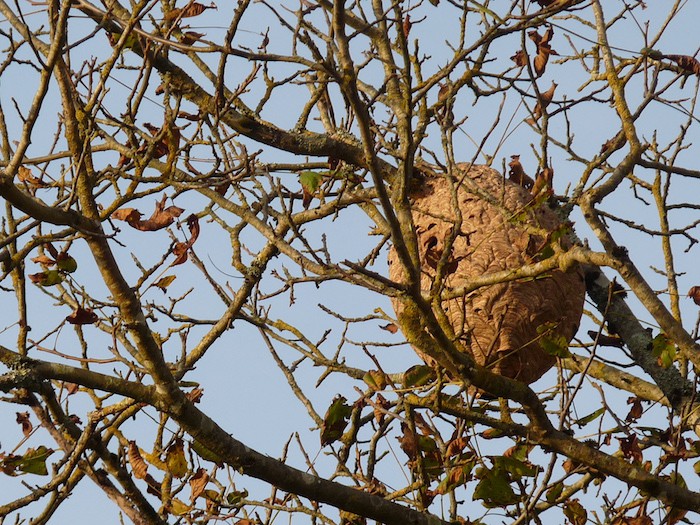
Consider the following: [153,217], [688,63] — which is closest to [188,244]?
[153,217]

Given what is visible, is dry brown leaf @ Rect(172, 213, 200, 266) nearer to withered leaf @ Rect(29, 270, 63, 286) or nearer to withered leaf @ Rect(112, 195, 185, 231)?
withered leaf @ Rect(112, 195, 185, 231)

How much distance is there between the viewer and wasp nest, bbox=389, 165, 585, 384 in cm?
366

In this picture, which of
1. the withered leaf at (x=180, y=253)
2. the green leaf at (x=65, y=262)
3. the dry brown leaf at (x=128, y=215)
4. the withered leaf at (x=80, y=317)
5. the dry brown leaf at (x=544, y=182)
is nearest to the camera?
the dry brown leaf at (x=128, y=215)

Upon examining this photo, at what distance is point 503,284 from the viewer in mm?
3666

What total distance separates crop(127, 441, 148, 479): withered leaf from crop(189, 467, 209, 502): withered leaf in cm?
18

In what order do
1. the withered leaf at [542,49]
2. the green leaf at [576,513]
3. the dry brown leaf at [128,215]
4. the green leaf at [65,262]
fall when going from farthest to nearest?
the withered leaf at [542,49] → the green leaf at [576,513] → the green leaf at [65,262] → the dry brown leaf at [128,215]

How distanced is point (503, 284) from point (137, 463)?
1514 millimetres

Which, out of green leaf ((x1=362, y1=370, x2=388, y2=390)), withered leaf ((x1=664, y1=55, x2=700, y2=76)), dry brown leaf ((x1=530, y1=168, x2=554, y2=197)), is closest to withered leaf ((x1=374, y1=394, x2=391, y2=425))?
green leaf ((x1=362, y1=370, x2=388, y2=390))

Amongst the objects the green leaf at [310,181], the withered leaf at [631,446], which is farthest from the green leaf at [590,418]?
the green leaf at [310,181]

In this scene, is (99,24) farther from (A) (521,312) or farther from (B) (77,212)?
(A) (521,312)

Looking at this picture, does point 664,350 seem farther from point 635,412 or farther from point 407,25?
point 407,25

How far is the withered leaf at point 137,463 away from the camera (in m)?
3.43

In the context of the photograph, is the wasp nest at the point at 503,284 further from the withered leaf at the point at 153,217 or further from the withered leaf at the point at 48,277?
the withered leaf at the point at 48,277

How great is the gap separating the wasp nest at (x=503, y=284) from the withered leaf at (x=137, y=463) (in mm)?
1109
